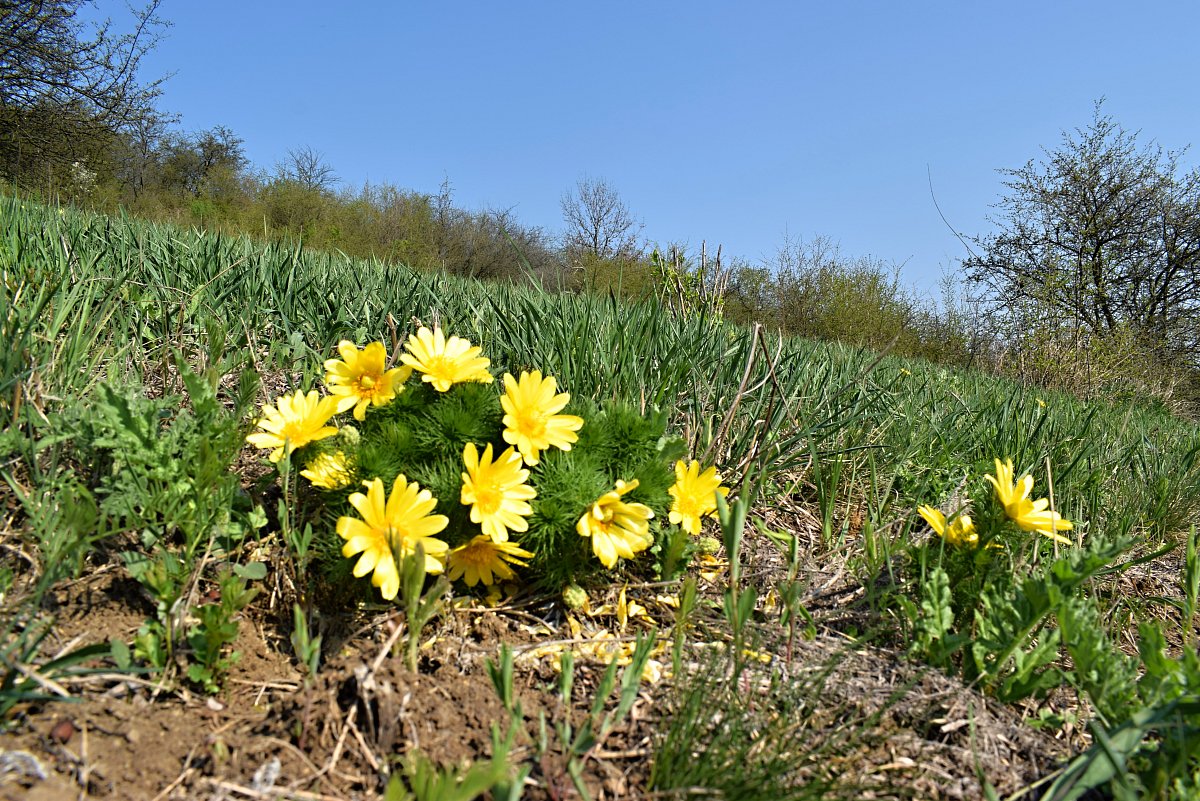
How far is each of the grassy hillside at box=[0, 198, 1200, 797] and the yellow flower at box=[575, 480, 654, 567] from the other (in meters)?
0.15

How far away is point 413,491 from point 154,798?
0.56 m

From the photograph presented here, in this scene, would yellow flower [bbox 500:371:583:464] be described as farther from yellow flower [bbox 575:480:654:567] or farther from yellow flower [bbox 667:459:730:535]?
yellow flower [bbox 667:459:730:535]

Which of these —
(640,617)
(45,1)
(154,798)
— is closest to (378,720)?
(154,798)

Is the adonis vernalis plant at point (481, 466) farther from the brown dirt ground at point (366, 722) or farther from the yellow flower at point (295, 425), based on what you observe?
the brown dirt ground at point (366, 722)

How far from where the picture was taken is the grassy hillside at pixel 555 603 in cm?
100

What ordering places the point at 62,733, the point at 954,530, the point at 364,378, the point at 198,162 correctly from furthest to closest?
the point at 198,162, the point at 954,530, the point at 364,378, the point at 62,733

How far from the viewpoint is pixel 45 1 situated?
41.3 ft

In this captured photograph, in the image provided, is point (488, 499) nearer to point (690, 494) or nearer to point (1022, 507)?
point (690, 494)

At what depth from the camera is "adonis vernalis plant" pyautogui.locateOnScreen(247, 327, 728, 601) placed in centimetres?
122

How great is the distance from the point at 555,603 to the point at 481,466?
46cm

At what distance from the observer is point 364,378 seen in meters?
1.42

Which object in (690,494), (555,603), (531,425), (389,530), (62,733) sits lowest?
(62,733)

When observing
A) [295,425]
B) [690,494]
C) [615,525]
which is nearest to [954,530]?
[690,494]

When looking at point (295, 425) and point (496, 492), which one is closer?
point (496, 492)
